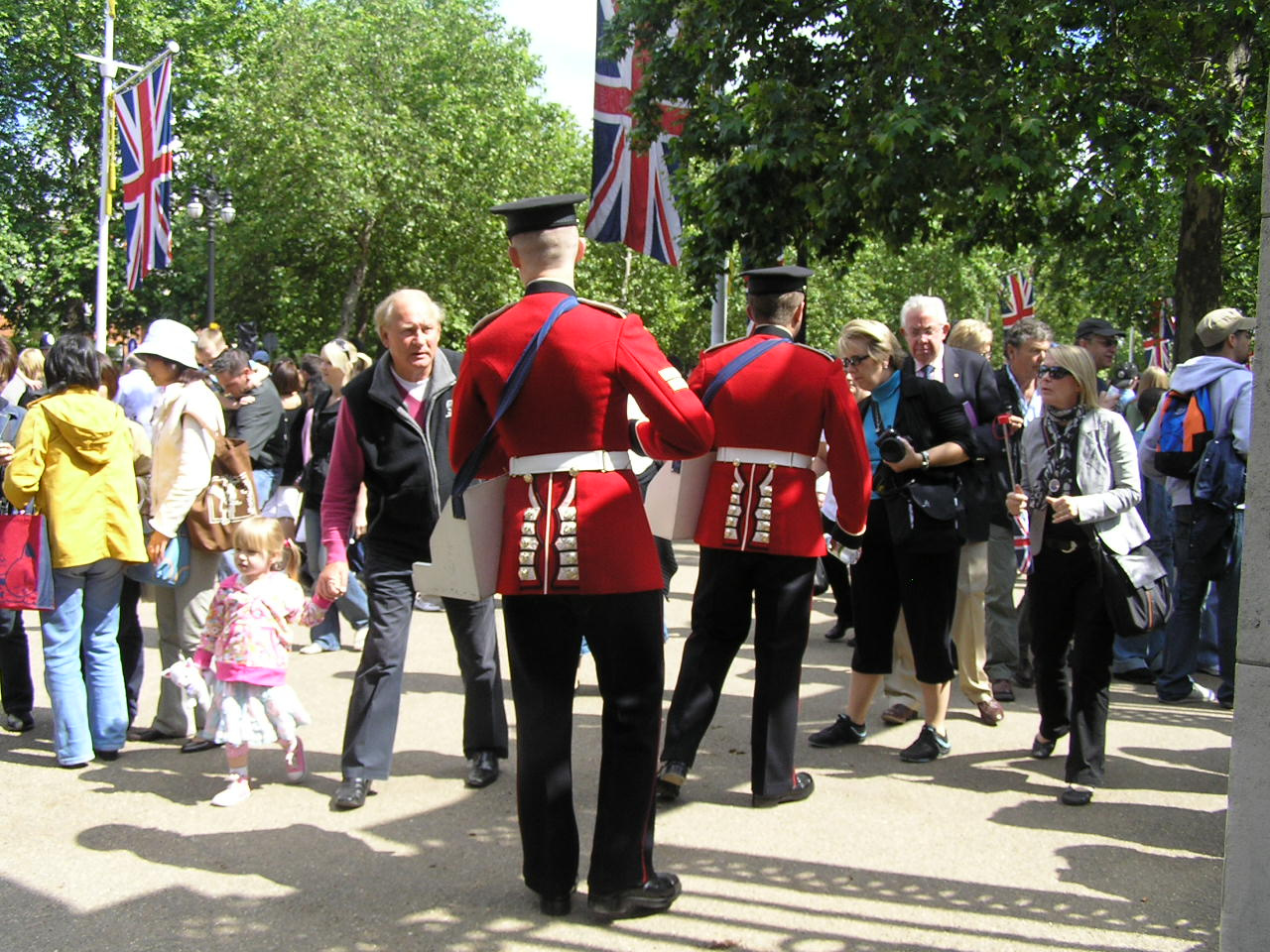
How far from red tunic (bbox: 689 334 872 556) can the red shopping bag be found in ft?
9.35

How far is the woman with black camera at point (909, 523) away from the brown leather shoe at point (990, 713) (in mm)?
678

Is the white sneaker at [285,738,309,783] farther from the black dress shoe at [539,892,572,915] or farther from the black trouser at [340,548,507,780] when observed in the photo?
the black dress shoe at [539,892,572,915]

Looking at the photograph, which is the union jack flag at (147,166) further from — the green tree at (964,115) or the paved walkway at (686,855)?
the paved walkway at (686,855)

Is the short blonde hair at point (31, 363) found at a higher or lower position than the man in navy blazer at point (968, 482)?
higher

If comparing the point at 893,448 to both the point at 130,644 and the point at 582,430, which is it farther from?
the point at 130,644

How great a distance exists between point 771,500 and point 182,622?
294 cm

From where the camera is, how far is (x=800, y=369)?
5.03 metres

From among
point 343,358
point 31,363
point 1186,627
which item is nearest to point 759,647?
point 1186,627

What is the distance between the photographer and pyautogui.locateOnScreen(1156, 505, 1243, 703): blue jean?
23.3ft

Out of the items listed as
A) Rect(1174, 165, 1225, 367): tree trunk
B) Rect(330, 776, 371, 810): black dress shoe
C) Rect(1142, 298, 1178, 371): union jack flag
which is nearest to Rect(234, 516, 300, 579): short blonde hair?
Rect(330, 776, 371, 810): black dress shoe

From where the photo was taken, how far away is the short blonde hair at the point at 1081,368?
5.45 metres

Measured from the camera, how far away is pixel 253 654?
5480mm

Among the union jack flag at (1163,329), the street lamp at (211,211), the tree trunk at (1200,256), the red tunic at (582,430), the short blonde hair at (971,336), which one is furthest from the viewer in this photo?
the street lamp at (211,211)

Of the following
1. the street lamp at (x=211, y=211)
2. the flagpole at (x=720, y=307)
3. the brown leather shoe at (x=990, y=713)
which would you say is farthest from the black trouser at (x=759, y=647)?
the street lamp at (x=211, y=211)
